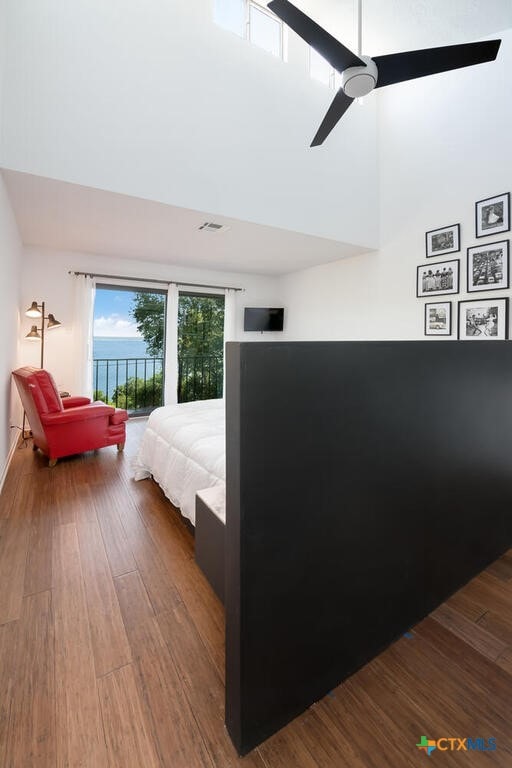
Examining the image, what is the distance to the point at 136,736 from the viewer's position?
3.35ft

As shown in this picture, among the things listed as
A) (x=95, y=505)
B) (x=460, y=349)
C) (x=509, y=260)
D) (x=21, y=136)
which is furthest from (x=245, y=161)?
(x=95, y=505)

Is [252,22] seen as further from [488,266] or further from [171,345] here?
[171,345]

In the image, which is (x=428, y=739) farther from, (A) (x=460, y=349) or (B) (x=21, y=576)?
(B) (x=21, y=576)

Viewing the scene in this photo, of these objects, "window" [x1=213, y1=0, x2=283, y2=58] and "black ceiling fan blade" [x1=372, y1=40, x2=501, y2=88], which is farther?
"window" [x1=213, y1=0, x2=283, y2=58]

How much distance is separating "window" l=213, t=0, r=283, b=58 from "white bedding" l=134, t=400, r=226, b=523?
4040 mm

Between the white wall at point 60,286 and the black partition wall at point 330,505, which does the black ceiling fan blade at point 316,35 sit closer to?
the black partition wall at point 330,505

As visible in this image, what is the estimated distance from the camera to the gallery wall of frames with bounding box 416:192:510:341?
330 centimetres

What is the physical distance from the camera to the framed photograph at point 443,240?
144 inches

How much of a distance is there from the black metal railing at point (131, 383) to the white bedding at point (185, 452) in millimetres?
2696

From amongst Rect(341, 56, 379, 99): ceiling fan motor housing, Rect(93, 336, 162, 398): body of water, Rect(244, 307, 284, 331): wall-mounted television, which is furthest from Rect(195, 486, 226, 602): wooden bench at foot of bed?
Rect(244, 307, 284, 331): wall-mounted television

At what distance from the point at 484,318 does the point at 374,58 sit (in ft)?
8.35

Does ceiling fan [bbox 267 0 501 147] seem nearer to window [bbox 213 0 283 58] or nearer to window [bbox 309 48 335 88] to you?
window [bbox 213 0 283 58]

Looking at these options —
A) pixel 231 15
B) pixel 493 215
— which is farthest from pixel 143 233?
pixel 493 215

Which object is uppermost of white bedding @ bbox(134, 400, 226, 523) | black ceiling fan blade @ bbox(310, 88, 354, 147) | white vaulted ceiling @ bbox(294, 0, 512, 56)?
white vaulted ceiling @ bbox(294, 0, 512, 56)
